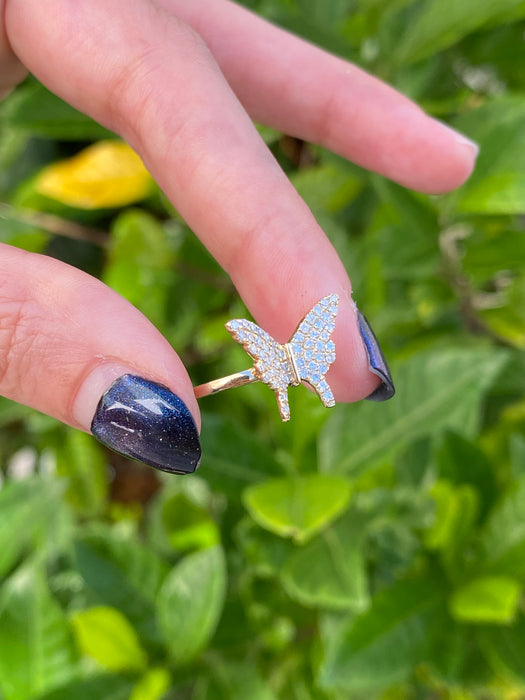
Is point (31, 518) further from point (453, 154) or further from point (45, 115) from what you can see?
point (453, 154)

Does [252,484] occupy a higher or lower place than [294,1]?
lower

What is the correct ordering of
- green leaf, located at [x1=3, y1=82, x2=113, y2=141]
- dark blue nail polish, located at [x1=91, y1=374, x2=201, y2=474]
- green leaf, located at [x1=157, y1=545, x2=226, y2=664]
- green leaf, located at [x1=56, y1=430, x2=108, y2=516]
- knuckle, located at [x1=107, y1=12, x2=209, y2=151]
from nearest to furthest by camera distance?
1. dark blue nail polish, located at [x1=91, y1=374, x2=201, y2=474]
2. knuckle, located at [x1=107, y1=12, x2=209, y2=151]
3. green leaf, located at [x1=157, y1=545, x2=226, y2=664]
4. green leaf, located at [x1=3, y1=82, x2=113, y2=141]
5. green leaf, located at [x1=56, y1=430, x2=108, y2=516]

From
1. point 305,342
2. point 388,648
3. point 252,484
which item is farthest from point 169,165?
point 388,648

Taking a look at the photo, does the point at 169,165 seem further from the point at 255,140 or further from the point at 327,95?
the point at 327,95

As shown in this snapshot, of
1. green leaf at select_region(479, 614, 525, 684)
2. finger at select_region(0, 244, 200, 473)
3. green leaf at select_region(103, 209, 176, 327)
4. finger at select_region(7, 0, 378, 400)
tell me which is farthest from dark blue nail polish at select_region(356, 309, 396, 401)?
green leaf at select_region(103, 209, 176, 327)

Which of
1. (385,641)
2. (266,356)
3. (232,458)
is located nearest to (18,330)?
(266,356)

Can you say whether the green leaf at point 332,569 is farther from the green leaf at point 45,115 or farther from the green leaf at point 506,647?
the green leaf at point 45,115

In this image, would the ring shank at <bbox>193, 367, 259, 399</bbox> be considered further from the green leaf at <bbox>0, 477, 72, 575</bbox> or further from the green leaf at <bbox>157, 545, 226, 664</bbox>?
the green leaf at <bbox>0, 477, 72, 575</bbox>

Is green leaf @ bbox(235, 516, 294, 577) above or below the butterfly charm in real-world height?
below
